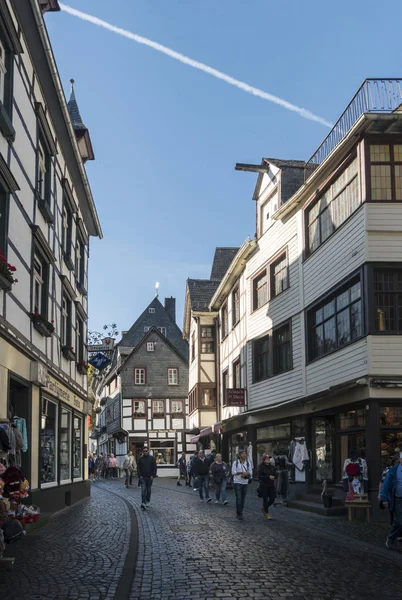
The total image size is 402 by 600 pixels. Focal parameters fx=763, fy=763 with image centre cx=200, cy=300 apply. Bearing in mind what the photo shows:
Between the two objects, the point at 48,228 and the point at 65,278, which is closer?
the point at 48,228

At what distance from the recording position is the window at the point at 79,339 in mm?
24469

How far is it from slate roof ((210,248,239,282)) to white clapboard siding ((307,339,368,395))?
2399 centimetres

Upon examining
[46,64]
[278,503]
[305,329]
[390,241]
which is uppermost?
[46,64]

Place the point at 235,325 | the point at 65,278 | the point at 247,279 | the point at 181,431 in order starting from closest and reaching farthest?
the point at 65,278
the point at 247,279
the point at 235,325
the point at 181,431

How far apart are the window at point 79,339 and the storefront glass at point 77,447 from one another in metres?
2.05

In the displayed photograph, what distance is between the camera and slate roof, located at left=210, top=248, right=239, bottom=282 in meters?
45.9

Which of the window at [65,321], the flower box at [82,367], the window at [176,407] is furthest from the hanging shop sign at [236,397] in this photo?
the window at [176,407]

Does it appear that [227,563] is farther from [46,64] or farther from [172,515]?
[46,64]

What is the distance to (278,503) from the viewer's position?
22.3m

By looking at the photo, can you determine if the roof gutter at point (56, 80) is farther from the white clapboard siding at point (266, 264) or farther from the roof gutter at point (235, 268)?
the roof gutter at point (235, 268)

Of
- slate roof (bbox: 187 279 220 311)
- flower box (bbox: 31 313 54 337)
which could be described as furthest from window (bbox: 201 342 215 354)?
flower box (bbox: 31 313 54 337)

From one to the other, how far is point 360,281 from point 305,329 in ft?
15.5

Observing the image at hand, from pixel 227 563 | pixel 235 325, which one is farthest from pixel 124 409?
pixel 227 563

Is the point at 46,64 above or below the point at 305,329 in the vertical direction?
above
